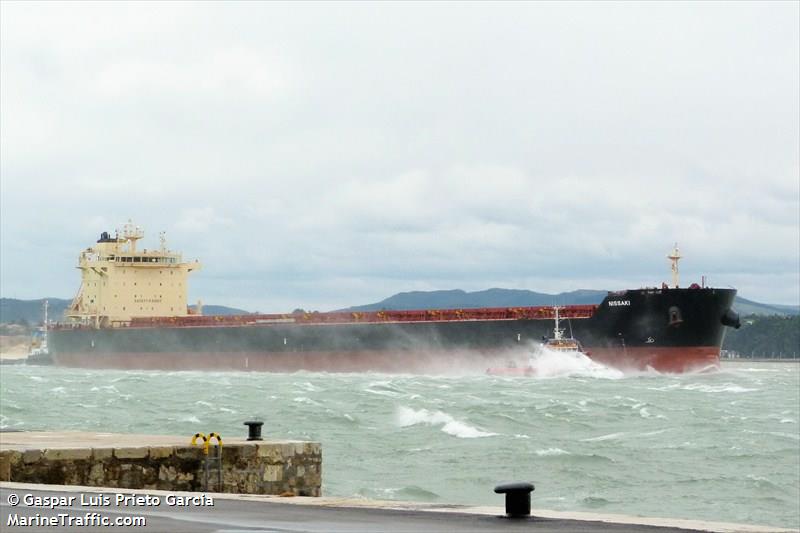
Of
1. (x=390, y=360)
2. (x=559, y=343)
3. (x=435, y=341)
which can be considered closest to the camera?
(x=559, y=343)

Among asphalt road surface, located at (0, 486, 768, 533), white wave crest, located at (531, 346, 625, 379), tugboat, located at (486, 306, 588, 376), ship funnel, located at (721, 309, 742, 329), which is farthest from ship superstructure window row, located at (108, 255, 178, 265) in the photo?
asphalt road surface, located at (0, 486, 768, 533)

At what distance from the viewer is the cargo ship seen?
186ft

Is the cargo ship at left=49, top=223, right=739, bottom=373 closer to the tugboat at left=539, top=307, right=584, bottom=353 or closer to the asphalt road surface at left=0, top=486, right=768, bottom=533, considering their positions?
the tugboat at left=539, top=307, right=584, bottom=353

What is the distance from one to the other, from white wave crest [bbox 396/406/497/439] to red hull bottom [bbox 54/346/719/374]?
2402 centimetres

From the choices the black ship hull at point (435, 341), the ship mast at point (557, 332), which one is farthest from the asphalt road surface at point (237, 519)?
the black ship hull at point (435, 341)

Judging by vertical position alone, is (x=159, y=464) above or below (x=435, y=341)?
below

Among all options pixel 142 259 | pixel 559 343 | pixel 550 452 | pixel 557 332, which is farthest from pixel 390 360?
pixel 550 452

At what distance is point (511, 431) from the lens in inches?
1169

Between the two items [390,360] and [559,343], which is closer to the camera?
[559,343]

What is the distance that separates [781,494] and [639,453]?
14.8 ft

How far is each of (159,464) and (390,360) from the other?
164ft

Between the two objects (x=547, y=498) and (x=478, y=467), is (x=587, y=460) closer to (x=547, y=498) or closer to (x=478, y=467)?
(x=478, y=467)

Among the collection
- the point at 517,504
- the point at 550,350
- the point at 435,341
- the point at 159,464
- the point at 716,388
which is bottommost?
the point at 716,388

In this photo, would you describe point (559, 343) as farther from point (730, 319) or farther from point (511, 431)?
point (511, 431)
